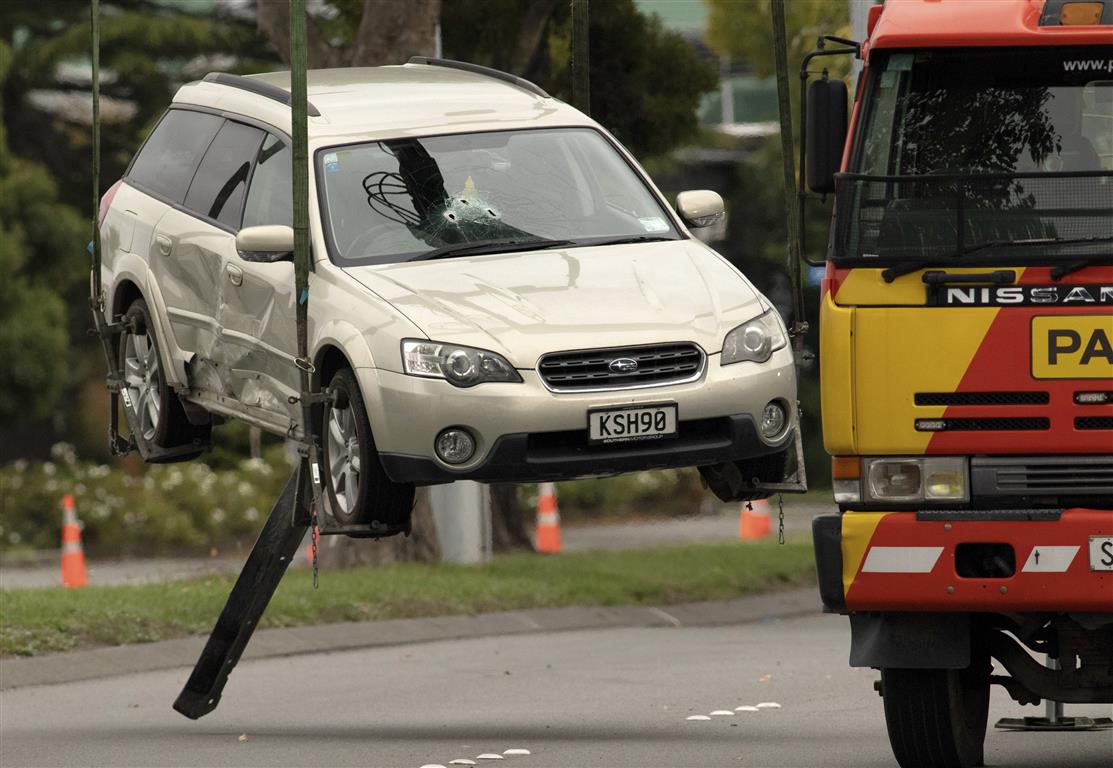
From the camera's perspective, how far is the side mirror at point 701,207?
A: 10102mm

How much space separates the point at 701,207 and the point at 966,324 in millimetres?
1717

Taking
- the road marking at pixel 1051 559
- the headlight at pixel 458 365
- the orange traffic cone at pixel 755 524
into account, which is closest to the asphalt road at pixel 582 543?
the orange traffic cone at pixel 755 524

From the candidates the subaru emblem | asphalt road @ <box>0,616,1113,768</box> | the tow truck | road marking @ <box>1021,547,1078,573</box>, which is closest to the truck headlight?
the tow truck

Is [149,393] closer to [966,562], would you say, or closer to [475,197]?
[475,197]

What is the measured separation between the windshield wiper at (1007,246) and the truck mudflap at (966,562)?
847 millimetres

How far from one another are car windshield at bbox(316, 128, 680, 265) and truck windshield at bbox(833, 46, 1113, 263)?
4.87 ft

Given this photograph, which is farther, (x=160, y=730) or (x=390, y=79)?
(x=160, y=730)

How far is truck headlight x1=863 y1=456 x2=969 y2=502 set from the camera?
28.9 feet

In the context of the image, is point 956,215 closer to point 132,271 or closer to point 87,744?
point 132,271

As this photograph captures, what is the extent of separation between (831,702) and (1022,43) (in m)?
5.86

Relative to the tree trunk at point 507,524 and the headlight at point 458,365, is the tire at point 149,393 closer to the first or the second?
the headlight at point 458,365

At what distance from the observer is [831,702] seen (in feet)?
45.7

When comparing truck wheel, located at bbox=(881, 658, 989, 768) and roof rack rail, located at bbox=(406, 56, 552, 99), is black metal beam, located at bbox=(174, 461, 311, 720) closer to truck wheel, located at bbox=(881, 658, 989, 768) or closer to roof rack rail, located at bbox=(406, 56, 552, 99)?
roof rack rail, located at bbox=(406, 56, 552, 99)

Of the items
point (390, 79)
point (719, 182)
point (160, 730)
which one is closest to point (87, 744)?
point (160, 730)
